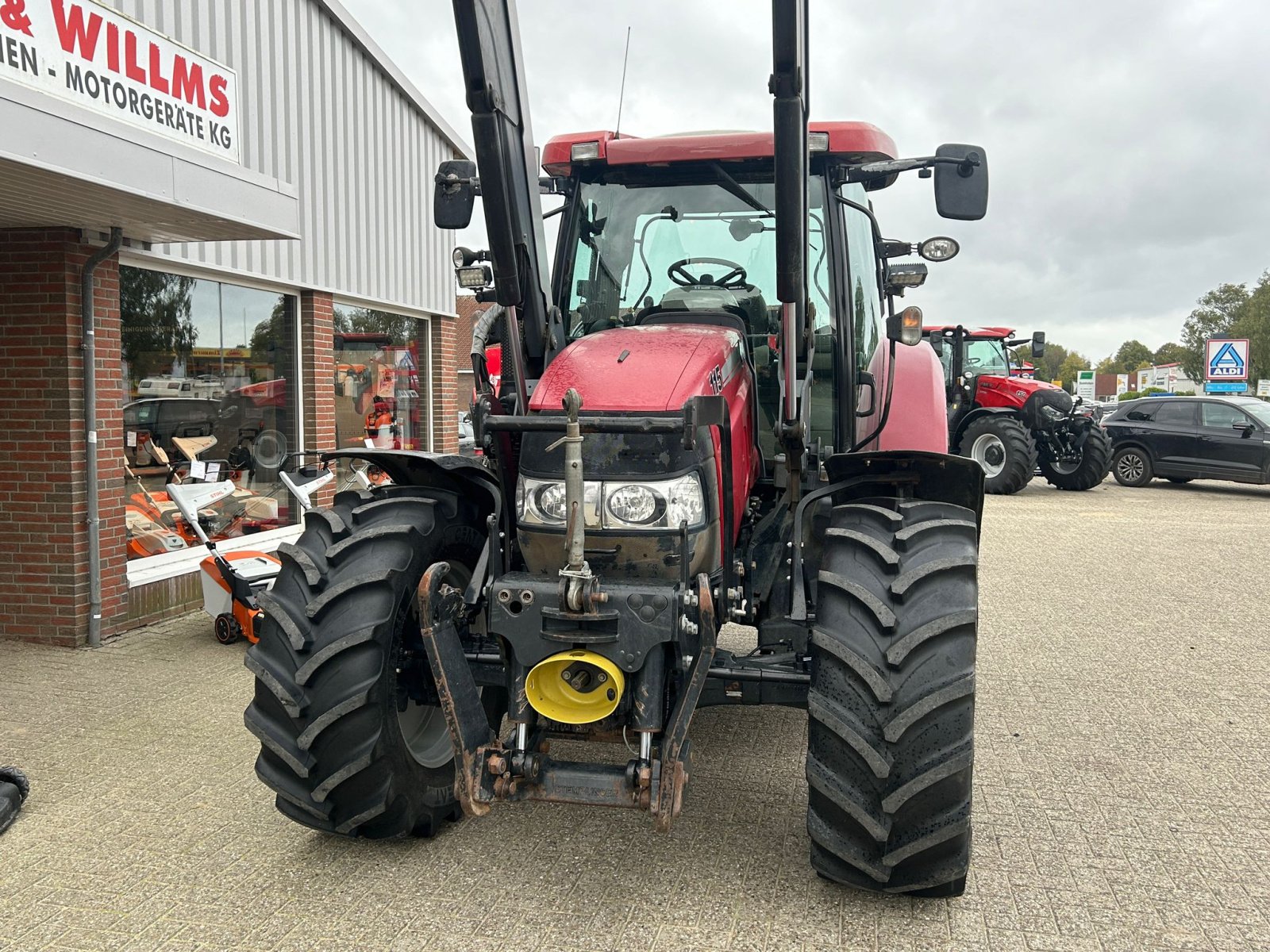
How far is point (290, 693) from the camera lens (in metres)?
3.34

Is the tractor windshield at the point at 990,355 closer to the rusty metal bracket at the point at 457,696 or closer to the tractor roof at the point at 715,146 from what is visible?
the tractor roof at the point at 715,146

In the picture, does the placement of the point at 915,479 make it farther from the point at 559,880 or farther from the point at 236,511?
the point at 236,511

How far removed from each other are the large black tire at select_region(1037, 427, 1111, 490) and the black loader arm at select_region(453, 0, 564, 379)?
48.5ft

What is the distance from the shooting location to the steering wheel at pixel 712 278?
14.7 ft

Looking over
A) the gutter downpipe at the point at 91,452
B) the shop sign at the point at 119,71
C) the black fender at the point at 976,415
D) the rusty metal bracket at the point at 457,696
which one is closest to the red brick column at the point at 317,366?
the shop sign at the point at 119,71

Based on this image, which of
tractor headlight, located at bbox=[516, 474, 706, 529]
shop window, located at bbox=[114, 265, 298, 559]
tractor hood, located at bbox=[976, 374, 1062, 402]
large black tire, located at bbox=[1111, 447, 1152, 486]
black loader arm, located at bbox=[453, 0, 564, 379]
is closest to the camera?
tractor headlight, located at bbox=[516, 474, 706, 529]

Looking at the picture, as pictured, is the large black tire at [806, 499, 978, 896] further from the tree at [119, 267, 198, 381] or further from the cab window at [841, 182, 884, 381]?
the tree at [119, 267, 198, 381]

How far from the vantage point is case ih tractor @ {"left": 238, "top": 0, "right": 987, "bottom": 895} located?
10.0ft

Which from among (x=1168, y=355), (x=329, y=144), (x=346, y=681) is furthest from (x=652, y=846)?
(x=1168, y=355)

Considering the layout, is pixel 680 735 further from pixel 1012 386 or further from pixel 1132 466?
pixel 1132 466

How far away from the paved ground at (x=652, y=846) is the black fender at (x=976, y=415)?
1091 cm

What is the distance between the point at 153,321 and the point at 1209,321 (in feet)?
256

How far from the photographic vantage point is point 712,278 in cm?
451

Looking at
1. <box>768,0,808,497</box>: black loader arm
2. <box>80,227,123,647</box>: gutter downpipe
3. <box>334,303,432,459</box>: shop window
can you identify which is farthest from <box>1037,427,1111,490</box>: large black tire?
<box>80,227,123,647</box>: gutter downpipe
